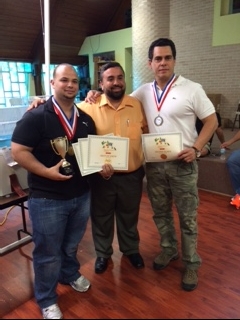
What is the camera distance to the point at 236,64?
22.4ft

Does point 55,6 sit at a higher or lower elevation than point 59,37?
higher

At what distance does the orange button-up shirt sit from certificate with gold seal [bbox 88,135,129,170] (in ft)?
0.47

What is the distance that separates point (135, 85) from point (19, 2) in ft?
15.3

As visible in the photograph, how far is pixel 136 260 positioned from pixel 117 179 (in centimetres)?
66

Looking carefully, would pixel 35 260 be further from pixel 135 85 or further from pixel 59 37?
pixel 59 37

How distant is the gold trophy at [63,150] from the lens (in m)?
1.43

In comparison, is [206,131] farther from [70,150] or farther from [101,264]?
[101,264]

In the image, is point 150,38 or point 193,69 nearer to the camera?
point 150,38

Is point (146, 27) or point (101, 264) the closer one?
point (101, 264)

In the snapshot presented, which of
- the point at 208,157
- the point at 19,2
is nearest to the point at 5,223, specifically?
the point at 208,157

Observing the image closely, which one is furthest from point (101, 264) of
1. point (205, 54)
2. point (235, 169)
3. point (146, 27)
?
point (205, 54)

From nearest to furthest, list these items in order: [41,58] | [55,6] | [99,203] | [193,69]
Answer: [99,203]
[193,69]
[55,6]
[41,58]

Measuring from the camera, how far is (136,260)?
208 centimetres

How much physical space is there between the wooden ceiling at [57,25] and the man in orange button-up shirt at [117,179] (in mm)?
7130
